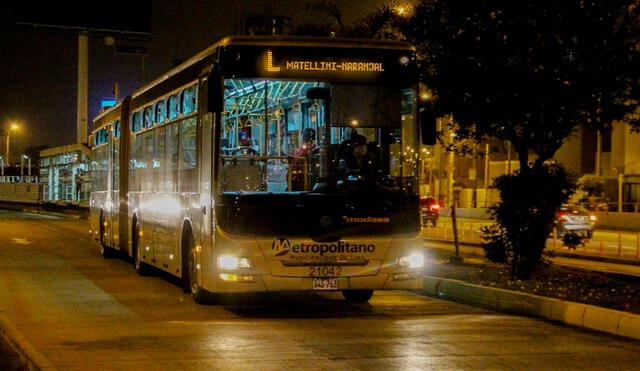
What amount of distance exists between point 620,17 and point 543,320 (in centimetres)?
513

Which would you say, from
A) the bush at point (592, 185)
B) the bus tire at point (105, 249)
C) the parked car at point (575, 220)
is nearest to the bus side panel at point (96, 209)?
the bus tire at point (105, 249)

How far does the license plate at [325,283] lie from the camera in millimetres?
12852

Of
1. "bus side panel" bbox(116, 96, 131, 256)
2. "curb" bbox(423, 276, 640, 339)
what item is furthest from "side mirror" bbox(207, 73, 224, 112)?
"bus side panel" bbox(116, 96, 131, 256)

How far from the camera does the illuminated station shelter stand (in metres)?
58.6

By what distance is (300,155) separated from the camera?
12.7m

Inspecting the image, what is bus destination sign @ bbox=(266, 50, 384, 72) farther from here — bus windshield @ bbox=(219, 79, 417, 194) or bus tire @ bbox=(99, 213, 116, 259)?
bus tire @ bbox=(99, 213, 116, 259)

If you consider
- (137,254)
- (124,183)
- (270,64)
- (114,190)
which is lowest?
(137,254)

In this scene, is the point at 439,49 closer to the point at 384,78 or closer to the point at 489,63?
the point at 489,63

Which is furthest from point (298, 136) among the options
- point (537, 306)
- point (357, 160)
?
point (537, 306)

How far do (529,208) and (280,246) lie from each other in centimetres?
522

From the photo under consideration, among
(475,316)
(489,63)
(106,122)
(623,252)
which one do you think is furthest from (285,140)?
(623,252)

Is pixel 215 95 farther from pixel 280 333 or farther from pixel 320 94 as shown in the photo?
pixel 280 333

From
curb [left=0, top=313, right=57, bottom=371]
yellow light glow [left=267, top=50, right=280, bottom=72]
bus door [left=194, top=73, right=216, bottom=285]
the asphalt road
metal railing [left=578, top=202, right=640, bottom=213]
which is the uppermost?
yellow light glow [left=267, top=50, right=280, bottom=72]

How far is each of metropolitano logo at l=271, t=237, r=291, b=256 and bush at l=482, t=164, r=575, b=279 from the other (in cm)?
496
